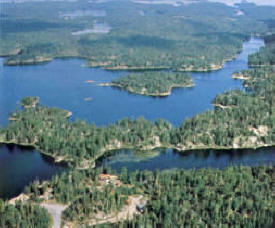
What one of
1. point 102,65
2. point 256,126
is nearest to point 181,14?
point 102,65

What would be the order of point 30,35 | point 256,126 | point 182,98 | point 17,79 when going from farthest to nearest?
point 30,35, point 17,79, point 182,98, point 256,126

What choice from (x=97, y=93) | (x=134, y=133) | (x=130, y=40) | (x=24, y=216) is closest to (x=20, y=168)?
(x=24, y=216)

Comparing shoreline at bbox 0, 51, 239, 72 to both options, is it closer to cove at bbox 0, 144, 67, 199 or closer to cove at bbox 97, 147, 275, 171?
cove at bbox 97, 147, 275, 171

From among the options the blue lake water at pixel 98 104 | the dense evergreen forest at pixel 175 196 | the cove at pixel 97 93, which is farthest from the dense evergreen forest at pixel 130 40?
the dense evergreen forest at pixel 175 196

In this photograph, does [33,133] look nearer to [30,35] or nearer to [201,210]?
[201,210]

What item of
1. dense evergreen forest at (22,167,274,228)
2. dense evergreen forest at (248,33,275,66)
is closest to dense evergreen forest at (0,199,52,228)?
dense evergreen forest at (22,167,274,228)

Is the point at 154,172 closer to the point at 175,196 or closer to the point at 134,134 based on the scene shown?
the point at 175,196

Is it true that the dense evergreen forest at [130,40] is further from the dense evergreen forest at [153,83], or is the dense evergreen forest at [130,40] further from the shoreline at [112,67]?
the dense evergreen forest at [153,83]
